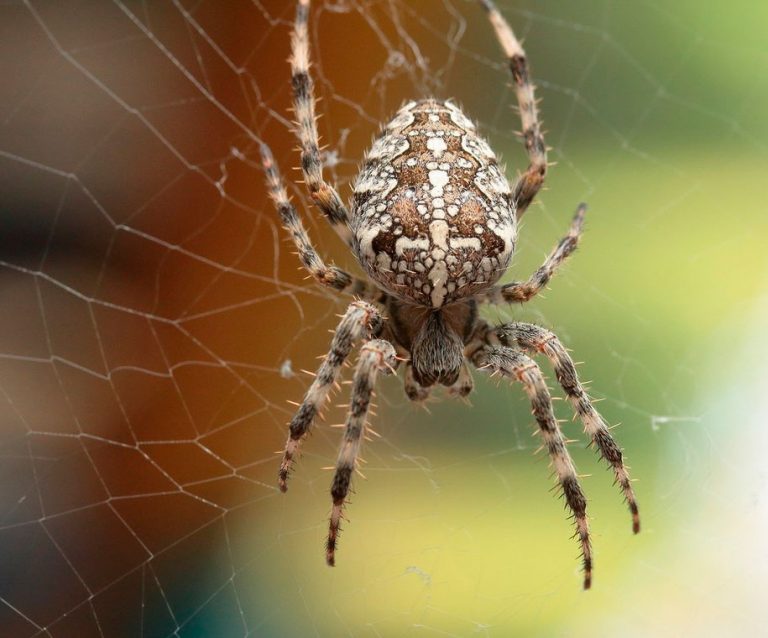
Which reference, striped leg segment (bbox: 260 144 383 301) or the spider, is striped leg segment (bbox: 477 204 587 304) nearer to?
the spider

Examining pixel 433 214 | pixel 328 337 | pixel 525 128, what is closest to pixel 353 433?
pixel 433 214

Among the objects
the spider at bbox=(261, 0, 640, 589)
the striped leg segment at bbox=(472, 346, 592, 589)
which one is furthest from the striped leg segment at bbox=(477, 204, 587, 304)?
the striped leg segment at bbox=(472, 346, 592, 589)

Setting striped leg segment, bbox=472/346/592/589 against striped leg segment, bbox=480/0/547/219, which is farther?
striped leg segment, bbox=480/0/547/219

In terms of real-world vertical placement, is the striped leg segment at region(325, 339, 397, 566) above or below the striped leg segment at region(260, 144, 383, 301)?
below

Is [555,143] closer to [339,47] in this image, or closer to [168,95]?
[339,47]

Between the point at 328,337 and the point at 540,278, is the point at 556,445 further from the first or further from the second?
the point at 328,337

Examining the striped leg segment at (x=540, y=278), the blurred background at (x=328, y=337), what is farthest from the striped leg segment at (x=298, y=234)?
the blurred background at (x=328, y=337)
